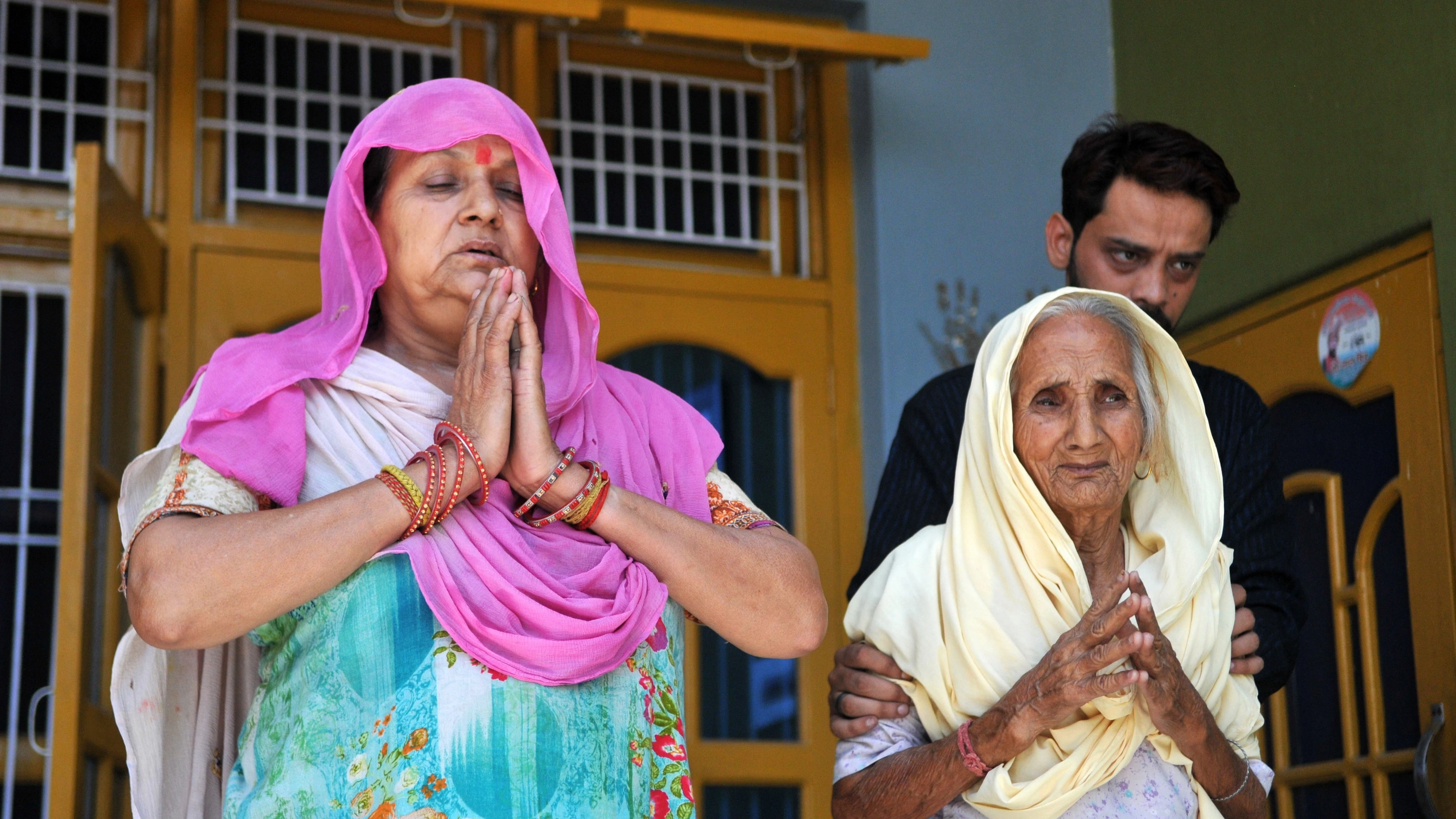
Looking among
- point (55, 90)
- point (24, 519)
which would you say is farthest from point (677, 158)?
point (24, 519)

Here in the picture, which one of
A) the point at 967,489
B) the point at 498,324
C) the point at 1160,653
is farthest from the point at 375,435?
the point at 1160,653

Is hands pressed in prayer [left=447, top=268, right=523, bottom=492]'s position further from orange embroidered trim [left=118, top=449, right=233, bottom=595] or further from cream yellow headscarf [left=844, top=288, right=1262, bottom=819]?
cream yellow headscarf [left=844, top=288, right=1262, bottom=819]

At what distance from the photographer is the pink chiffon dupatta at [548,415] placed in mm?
1804

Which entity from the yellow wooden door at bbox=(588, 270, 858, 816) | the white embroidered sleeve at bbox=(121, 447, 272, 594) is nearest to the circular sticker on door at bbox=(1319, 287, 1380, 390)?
the yellow wooden door at bbox=(588, 270, 858, 816)

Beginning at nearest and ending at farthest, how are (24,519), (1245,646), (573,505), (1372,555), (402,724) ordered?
(402,724) → (573,505) → (1245,646) → (1372,555) → (24,519)

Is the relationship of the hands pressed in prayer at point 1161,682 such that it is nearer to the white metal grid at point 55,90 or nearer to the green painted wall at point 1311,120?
the green painted wall at point 1311,120

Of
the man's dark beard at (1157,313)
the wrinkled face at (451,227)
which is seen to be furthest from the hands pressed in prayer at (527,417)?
the man's dark beard at (1157,313)

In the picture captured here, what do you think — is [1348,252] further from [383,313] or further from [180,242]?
[180,242]

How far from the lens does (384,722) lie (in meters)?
1.77

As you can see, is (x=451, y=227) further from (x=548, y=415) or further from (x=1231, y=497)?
(x=1231, y=497)

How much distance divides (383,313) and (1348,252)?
2.21 metres

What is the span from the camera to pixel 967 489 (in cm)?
222

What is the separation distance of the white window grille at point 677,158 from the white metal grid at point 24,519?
1.27 meters

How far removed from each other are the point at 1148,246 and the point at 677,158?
1.77 meters
